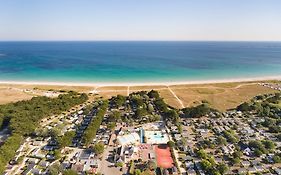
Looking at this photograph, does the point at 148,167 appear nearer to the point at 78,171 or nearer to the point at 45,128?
the point at 78,171

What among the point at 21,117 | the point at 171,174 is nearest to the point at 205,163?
the point at 171,174

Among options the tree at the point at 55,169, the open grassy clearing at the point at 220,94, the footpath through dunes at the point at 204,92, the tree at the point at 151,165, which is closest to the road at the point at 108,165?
the tree at the point at 151,165

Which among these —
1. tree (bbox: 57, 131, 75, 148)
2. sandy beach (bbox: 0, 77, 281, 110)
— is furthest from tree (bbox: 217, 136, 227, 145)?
tree (bbox: 57, 131, 75, 148)

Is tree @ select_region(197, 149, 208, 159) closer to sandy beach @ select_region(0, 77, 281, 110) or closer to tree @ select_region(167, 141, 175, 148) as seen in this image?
tree @ select_region(167, 141, 175, 148)

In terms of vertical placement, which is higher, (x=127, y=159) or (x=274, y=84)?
(x=274, y=84)

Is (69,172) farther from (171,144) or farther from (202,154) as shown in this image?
(202,154)

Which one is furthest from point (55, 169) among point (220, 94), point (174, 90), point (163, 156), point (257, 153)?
point (220, 94)
